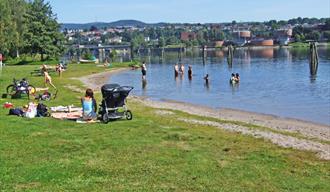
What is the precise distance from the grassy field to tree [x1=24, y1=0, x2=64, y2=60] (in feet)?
219

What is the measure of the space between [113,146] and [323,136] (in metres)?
9.46

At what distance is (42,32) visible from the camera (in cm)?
8312

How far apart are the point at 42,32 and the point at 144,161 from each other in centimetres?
7380

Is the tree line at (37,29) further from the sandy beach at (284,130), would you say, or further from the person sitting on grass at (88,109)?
the person sitting on grass at (88,109)

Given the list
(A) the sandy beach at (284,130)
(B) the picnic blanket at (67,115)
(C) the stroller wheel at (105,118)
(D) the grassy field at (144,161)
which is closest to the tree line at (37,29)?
(A) the sandy beach at (284,130)

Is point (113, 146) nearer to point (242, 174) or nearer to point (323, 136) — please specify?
point (242, 174)

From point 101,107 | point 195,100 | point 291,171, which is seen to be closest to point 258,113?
point 195,100

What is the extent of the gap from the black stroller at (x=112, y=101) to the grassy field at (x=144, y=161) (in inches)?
48.4

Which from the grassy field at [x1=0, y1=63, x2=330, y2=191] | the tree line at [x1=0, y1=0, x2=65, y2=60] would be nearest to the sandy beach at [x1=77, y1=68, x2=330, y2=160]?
the grassy field at [x1=0, y1=63, x2=330, y2=191]

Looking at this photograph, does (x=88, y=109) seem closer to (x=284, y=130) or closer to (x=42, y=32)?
(x=284, y=130)

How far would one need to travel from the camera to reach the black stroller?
19297 millimetres

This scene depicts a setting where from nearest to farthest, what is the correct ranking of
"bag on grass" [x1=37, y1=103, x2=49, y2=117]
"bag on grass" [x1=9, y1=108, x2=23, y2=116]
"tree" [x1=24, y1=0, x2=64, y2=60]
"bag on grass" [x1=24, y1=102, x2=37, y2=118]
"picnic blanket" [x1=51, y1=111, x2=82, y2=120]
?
"bag on grass" [x1=24, y1=102, x2=37, y2=118], "picnic blanket" [x1=51, y1=111, x2=82, y2=120], "bag on grass" [x1=9, y1=108, x2=23, y2=116], "bag on grass" [x1=37, y1=103, x2=49, y2=117], "tree" [x1=24, y1=0, x2=64, y2=60]

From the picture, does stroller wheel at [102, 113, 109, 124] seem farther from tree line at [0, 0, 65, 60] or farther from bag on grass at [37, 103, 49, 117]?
tree line at [0, 0, 65, 60]

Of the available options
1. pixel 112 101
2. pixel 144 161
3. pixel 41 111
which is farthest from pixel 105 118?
pixel 144 161
